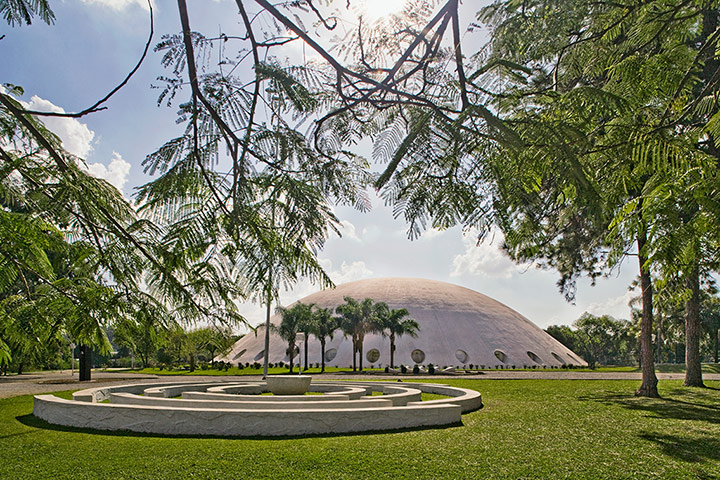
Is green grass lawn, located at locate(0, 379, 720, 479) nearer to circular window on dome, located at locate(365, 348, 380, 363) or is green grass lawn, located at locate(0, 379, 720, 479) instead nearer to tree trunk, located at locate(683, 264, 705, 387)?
tree trunk, located at locate(683, 264, 705, 387)

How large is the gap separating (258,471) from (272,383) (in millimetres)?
9837

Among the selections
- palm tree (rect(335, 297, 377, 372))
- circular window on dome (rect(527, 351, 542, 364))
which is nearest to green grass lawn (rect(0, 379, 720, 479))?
palm tree (rect(335, 297, 377, 372))

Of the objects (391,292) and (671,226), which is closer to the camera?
(671,226)

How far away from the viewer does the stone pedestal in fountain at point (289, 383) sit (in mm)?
16344

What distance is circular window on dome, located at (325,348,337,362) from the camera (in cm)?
5694

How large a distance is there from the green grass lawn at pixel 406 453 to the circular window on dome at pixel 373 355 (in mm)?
43756

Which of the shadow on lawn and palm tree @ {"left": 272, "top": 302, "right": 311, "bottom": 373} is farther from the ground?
palm tree @ {"left": 272, "top": 302, "right": 311, "bottom": 373}

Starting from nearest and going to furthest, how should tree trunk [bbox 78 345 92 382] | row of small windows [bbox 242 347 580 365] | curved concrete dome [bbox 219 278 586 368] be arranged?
1. tree trunk [bbox 78 345 92 382]
2. row of small windows [bbox 242 347 580 365]
3. curved concrete dome [bbox 219 278 586 368]

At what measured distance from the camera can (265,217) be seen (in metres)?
3.04

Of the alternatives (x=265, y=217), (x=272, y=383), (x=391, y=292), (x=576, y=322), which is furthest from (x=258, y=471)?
(x=576, y=322)

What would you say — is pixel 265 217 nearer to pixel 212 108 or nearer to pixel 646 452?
pixel 212 108

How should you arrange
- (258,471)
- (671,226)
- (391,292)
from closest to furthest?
(671,226) → (258,471) → (391,292)

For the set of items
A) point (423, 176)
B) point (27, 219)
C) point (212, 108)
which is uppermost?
point (212, 108)

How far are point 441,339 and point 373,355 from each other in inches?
339
